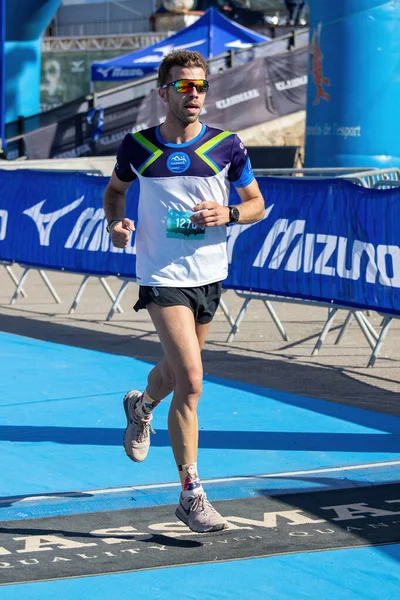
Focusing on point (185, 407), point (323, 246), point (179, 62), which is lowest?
point (185, 407)

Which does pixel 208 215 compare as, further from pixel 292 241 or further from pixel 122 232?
pixel 292 241

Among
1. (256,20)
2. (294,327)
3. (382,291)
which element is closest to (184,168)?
(382,291)

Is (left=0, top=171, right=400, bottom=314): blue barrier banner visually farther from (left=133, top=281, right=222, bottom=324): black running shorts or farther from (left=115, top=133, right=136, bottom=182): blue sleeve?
(left=115, top=133, right=136, bottom=182): blue sleeve

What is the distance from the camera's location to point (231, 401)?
8.88m

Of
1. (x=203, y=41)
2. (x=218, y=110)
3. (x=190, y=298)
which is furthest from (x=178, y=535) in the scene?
(x=203, y=41)

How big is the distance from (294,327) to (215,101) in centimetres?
1430

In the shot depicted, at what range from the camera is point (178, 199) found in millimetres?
5738

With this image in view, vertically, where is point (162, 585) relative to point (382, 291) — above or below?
below

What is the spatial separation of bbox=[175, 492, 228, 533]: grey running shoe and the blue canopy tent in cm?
2516

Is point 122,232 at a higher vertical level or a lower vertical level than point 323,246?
lower

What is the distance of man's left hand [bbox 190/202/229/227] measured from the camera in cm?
557

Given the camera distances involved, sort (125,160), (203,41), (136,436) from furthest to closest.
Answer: (203,41) → (136,436) → (125,160)

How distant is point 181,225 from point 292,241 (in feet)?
16.4

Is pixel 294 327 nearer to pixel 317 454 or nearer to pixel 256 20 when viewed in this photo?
pixel 317 454
